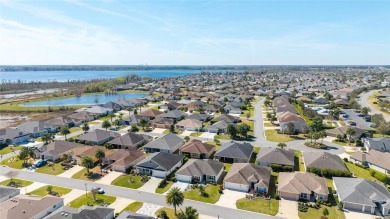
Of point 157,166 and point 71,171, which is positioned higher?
point 157,166

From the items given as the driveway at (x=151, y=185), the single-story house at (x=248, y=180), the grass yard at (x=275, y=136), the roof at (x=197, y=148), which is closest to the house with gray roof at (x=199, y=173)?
the single-story house at (x=248, y=180)

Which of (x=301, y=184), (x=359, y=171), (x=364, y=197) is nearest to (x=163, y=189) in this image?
(x=301, y=184)

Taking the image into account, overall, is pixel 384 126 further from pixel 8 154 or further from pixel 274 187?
pixel 8 154

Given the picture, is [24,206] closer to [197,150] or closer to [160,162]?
[160,162]

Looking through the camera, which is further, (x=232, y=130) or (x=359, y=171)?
(x=232, y=130)

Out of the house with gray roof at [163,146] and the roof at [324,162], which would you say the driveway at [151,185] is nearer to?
the house with gray roof at [163,146]

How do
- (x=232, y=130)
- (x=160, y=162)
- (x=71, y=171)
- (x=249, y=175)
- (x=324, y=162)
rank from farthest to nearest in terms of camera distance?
(x=232, y=130) < (x=71, y=171) < (x=324, y=162) < (x=160, y=162) < (x=249, y=175)

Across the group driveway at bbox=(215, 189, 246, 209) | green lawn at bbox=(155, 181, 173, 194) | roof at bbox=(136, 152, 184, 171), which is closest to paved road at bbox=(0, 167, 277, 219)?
green lawn at bbox=(155, 181, 173, 194)

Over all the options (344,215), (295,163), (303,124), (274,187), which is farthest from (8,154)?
(303,124)
